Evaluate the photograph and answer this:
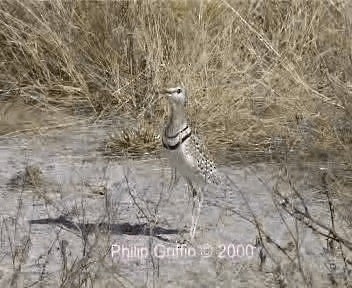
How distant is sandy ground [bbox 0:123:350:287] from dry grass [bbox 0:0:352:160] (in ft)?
1.24

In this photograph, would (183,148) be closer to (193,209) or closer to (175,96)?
(175,96)

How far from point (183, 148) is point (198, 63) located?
1.53 metres

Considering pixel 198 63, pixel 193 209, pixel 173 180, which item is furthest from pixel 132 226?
pixel 198 63

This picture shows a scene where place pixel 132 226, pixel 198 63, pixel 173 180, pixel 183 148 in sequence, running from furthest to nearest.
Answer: pixel 198 63, pixel 173 180, pixel 132 226, pixel 183 148

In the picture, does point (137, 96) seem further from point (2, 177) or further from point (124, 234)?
point (124, 234)

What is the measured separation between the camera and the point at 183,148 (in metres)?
4.05

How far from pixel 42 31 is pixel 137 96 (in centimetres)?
77

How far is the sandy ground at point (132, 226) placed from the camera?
3760mm

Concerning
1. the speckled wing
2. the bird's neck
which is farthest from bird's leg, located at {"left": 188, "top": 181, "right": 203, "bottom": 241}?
the bird's neck

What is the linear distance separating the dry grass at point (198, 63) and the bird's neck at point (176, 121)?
1066 millimetres

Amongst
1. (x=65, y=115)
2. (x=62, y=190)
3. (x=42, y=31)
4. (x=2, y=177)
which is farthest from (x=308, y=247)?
(x=42, y=31)

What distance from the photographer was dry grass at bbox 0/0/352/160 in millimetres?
5262

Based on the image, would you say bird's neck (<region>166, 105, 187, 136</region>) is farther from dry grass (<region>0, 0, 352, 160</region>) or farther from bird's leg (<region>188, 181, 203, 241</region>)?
dry grass (<region>0, 0, 352, 160</region>)

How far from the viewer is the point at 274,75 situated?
219 inches
